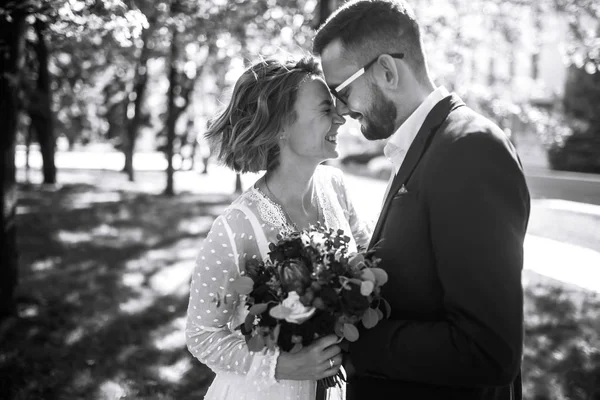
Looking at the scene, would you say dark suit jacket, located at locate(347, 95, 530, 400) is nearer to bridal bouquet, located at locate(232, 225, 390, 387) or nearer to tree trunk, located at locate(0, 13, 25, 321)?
bridal bouquet, located at locate(232, 225, 390, 387)

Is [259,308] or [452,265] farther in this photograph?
[259,308]

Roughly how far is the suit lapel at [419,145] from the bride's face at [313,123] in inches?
30.7

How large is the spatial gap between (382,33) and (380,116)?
33cm

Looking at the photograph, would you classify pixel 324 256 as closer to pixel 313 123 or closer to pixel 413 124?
pixel 413 124

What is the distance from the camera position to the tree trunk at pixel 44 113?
50.4ft

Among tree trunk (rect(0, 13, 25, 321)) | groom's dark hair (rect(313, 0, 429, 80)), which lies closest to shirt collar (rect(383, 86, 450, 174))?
groom's dark hair (rect(313, 0, 429, 80))

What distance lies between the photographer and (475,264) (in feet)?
5.29

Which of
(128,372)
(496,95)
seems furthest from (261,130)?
(496,95)

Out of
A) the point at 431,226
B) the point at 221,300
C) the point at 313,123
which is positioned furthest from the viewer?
the point at 313,123

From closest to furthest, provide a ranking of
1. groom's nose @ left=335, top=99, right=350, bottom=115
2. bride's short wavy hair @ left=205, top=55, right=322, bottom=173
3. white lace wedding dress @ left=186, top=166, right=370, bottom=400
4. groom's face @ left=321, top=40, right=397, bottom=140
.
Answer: groom's face @ left=321, top=40, right=397, bottom=140
white lace wedding dress @ left=186, top=166, right=370, bottom=400
groom's nose @ left=335, top=99, right=350, bottom=115
bride's short wavy hair @ left=205, top=55, right=322, bottom=173

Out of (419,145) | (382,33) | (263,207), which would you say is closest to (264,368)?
(263,207)

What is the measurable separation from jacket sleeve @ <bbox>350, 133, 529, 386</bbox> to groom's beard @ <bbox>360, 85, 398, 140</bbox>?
0.47 metres

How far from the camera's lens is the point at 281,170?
9.53 feet

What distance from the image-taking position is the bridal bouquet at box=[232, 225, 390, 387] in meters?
1.85
